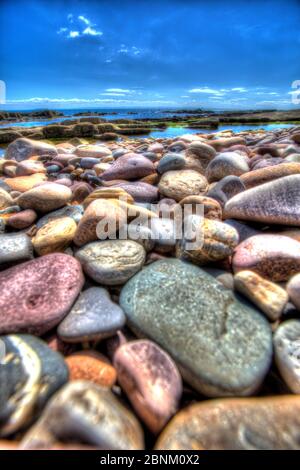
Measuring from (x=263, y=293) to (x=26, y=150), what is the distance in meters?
6.74

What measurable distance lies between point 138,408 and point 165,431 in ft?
0.44

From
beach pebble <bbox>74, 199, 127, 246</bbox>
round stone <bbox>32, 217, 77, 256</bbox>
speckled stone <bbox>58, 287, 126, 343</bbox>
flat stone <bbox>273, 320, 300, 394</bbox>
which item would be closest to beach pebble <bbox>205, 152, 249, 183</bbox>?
beach pebble <bbox>74, 199, 127, 246</bbox>

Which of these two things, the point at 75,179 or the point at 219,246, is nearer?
the point at 219,246

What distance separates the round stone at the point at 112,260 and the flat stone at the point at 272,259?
0.70 meters

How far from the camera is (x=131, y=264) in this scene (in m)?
1.62

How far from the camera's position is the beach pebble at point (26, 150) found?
6.05m

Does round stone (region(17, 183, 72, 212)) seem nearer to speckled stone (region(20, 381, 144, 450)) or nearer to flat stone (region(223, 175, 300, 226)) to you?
flat stone (region(223, 175, 300, 226))
